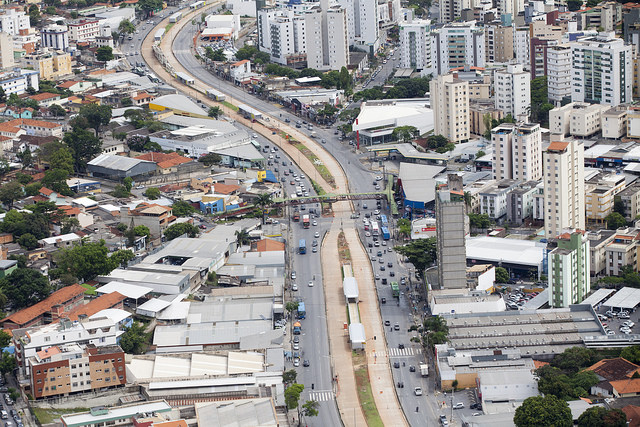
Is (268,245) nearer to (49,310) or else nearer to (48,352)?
(49,310)

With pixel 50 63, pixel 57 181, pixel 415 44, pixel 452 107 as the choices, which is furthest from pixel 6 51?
pixel 452 107

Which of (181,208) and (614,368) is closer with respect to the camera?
(614,368)

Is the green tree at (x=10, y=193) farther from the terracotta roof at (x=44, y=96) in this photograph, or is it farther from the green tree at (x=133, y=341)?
the terracotta roof at (x=44, y=96)

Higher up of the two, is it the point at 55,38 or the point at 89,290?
the point at 55,38

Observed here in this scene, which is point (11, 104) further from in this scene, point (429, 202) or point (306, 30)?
point (429, 202)

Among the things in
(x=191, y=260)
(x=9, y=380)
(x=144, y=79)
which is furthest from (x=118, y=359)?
(x=144, y=79)

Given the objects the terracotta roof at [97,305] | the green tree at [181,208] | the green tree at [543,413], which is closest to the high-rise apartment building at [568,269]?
the green tree at [543,413]

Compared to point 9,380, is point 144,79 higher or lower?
higher
